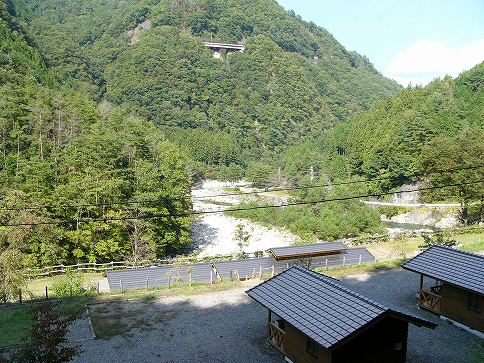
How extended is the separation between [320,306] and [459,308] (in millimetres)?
6079

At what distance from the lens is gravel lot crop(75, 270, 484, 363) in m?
12.9

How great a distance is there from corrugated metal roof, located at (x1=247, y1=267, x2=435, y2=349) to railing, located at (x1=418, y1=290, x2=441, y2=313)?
198 inches

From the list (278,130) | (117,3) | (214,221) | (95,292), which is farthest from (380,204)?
(117,3)

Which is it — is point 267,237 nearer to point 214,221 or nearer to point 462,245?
point 214,221

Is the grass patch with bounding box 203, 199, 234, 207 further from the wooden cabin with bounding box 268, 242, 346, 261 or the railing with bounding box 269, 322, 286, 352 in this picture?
the railing with bounding box 269, 322, 286, 352

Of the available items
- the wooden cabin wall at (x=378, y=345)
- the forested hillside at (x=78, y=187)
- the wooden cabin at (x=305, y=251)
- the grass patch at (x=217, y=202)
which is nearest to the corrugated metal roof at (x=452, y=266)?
the wooden cabin wall at (x=378, y=345)

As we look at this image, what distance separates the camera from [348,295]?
12.0 meters

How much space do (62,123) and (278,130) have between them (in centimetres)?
7904

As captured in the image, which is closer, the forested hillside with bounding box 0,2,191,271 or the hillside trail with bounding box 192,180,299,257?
the forested hillside with bounding box 0,2,191,271

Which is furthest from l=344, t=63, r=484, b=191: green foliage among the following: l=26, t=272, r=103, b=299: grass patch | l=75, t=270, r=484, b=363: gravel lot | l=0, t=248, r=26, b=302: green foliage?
l=0, t=248, r=26, b=302: green foliage

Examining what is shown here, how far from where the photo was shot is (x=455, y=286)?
14.7 m

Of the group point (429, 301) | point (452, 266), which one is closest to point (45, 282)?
point (429, 301)

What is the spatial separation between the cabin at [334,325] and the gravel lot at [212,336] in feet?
3.41

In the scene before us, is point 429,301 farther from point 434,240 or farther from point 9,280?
point 9,280
